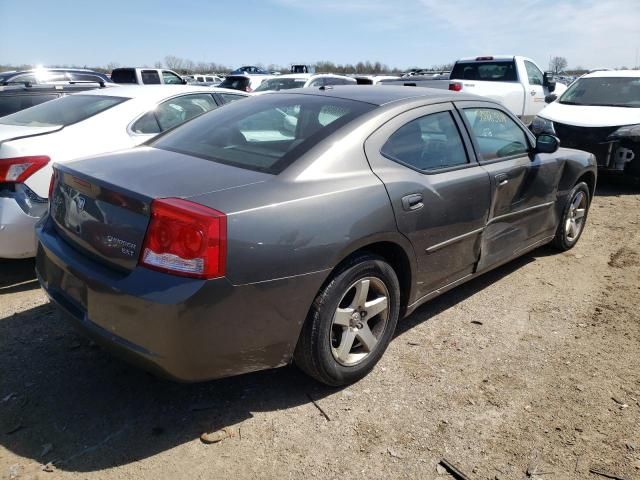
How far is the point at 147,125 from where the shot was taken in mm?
4957

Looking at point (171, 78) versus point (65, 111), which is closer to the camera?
point (65, 111)

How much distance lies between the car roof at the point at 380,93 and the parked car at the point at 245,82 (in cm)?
1195

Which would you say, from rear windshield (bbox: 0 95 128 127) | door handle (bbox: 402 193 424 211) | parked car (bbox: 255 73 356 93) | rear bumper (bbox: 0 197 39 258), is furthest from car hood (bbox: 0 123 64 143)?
parked car (bbox: 255 73 356 93)

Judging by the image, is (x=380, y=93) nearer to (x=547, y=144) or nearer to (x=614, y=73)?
(x=547, y=144)

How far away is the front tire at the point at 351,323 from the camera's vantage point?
262 centimetres

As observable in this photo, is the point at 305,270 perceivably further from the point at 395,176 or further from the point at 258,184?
the point at 395,176

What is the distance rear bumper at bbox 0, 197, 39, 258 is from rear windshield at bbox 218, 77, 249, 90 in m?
12.2

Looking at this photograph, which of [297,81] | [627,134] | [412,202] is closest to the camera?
[412,202]

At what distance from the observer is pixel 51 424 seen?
101 inches

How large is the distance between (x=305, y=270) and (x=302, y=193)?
14.4 inches

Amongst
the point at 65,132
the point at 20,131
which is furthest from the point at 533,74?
the point at 20,131

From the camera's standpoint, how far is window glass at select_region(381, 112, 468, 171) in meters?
3.08

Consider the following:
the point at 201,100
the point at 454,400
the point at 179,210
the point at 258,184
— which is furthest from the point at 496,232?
the point at 201,100

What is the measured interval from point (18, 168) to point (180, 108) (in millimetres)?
1887
